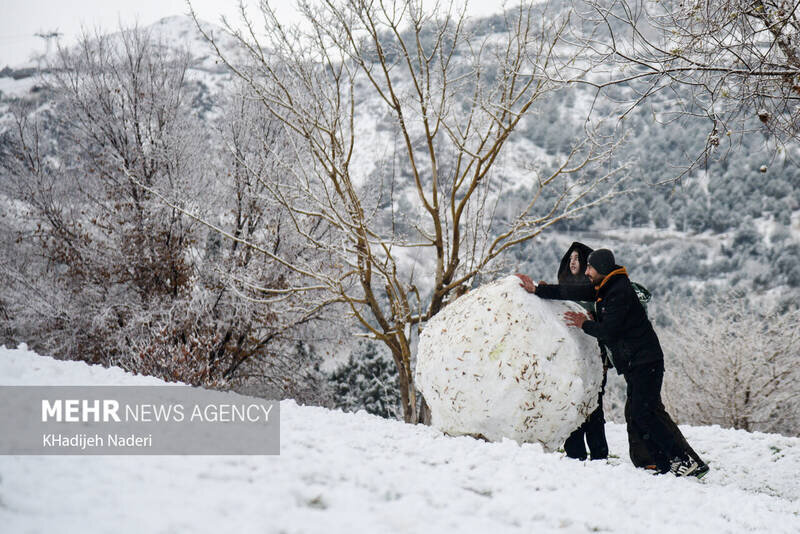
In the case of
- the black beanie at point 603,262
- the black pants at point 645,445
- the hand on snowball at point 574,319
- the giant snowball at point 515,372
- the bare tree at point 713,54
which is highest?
the bare tree at point 713,54

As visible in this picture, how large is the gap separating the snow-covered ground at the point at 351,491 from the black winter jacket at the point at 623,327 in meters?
0.90

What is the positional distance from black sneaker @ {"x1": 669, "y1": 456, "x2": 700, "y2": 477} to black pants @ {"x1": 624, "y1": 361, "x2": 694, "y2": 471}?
0.04 meters

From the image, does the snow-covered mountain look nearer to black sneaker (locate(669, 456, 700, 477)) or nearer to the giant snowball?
the giant snowball

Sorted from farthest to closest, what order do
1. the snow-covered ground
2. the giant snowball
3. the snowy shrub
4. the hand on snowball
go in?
the snowy shrub → the hand on snowball → the giant snowball → the snow-covered ground

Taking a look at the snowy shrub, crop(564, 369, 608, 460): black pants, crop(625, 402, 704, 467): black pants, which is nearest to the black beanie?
crop(564, 369, 608, 460): black pants

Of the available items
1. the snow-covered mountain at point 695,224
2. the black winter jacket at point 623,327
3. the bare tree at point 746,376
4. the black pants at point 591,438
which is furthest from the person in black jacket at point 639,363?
the snow-covered mountain at point 695,224

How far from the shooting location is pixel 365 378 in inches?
651

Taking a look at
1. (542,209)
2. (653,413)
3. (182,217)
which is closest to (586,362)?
(653,413)

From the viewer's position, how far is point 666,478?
145 inches

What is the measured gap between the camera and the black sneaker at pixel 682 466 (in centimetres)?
400

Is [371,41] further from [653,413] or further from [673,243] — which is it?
[673,243]

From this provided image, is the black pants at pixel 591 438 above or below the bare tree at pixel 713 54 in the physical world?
below

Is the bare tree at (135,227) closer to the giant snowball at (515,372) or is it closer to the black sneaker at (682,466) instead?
the giant snowball at (515,372)

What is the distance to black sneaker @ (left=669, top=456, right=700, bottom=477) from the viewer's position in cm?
400
